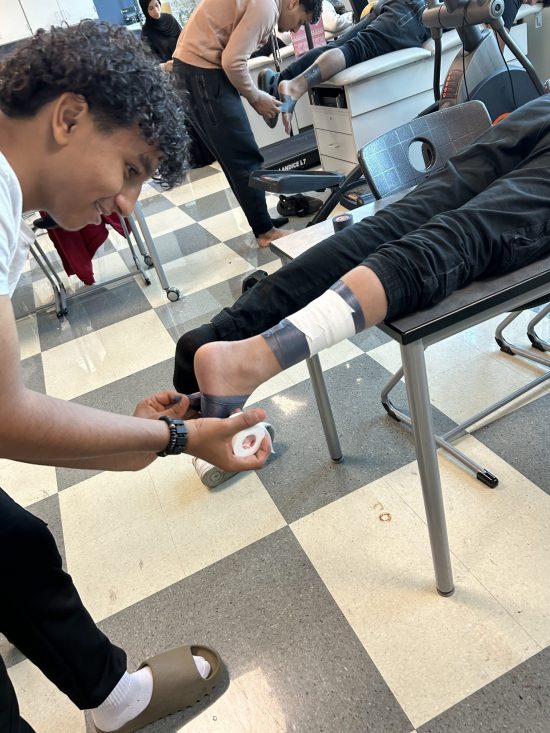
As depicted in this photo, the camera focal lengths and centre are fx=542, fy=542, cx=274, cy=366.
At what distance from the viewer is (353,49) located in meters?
2.92

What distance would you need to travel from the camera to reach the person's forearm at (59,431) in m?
0.57

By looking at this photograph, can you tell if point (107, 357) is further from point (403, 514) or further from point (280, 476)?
point (403, 514)

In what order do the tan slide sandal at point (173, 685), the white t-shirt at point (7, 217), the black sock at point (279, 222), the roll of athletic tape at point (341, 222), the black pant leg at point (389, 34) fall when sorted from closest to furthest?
the white t-shirt at point (7, 217) < the tan slide sandal at point (173, 685) < the roll of athletic tape at point (341, 222) < the black pant leg at point (389, 34) < the black sock at point (279, 222)

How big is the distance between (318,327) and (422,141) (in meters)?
0.82

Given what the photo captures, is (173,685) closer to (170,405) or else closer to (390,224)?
(170,405)

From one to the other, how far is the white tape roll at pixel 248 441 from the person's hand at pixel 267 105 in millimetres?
2163

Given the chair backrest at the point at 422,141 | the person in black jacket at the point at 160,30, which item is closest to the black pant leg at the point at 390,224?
the chair backrest at the point at 422,141

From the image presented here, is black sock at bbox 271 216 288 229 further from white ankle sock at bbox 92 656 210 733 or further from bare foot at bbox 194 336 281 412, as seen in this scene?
white ankle sock at bbox 92 656 210 733

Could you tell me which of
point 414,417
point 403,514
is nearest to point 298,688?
point 403,514

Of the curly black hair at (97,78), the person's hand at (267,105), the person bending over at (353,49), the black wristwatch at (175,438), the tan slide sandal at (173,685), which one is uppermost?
the curly black hair at (97,78)

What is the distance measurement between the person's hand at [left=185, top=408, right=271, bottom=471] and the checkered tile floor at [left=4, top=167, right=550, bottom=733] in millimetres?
484

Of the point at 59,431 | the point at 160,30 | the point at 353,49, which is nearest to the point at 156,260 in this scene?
the point at 353,49

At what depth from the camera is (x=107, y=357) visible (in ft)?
7.51

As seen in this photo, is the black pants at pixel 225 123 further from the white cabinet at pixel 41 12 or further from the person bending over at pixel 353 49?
the white cabinet at pixel 41 12
